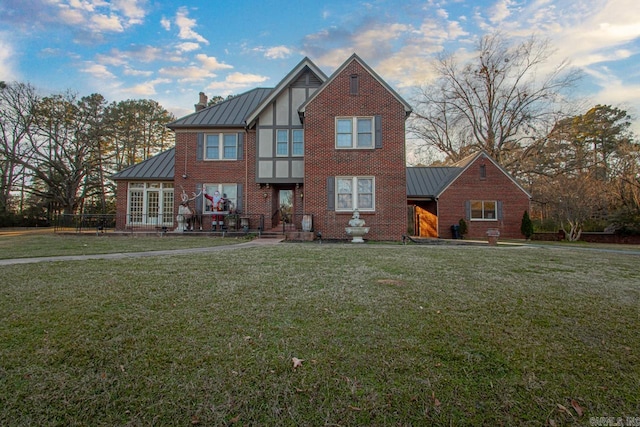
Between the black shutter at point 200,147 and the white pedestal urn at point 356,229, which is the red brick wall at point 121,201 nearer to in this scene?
the black shutter at point 200,147

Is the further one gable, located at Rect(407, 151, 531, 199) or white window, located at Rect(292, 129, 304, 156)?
gable, located at Rect(407, 151, 531, 199)

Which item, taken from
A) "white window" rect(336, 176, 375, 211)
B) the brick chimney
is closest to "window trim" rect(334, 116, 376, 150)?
"white window" rect(336, 176, 375, 211)

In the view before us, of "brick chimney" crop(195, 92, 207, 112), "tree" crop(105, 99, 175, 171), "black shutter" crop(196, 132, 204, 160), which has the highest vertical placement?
"tree" crop(105, 99, 175, 171)

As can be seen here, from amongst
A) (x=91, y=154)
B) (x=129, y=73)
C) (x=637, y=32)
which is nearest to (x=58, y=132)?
(x=91, y=154)

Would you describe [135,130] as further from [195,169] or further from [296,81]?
[296,81]

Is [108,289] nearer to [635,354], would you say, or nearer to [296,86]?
[635,354]

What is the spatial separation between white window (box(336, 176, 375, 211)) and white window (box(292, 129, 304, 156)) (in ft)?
8.90

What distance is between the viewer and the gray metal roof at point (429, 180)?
19484mm

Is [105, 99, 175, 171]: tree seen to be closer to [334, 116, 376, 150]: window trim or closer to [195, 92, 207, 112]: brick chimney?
[195, 92, 207, 112]: brick chimney

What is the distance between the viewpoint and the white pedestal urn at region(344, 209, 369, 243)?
40.7 feet

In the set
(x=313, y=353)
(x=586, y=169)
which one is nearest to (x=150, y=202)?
(x=313, y=353)

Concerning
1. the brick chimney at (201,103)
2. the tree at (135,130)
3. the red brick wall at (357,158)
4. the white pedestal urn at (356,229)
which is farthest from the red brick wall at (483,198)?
the tree at (135,130)

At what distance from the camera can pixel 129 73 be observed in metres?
18.8

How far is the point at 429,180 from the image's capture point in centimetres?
2066
